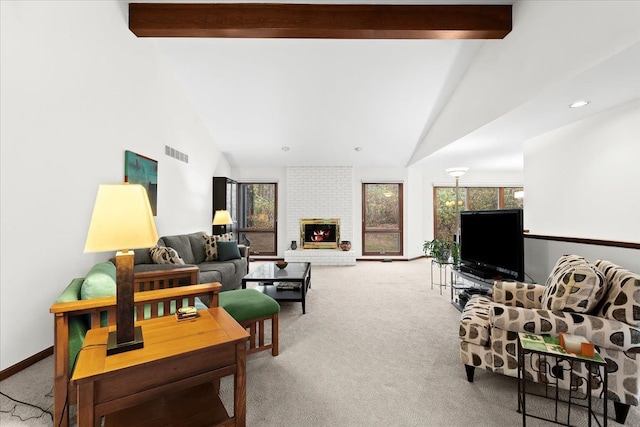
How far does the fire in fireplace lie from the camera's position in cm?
684

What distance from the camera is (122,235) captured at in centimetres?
122

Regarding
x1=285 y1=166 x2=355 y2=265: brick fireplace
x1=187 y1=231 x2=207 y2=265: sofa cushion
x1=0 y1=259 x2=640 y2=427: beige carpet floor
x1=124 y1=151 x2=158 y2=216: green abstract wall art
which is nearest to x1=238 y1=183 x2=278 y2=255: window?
x1=285 y1=166 x2=355 y2=265: brick fireplace

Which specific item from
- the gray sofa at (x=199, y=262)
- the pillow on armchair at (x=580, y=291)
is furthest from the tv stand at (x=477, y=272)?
the gray sofa at (x=199, y=262)

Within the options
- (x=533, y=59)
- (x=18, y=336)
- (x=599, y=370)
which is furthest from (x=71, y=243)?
(x=533, y=59)

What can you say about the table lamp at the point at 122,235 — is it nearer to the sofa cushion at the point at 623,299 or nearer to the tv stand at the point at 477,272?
the sofa cushion at the point at 623,299

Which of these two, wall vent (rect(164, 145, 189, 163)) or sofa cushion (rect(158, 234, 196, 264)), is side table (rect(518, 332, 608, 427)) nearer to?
sofa cushion (rect(158, 234, 196, 264))

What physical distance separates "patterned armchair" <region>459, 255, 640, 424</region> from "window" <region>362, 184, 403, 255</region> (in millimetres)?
5033

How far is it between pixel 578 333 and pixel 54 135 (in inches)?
158

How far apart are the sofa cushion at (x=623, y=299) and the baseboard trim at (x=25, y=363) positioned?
3979 mm

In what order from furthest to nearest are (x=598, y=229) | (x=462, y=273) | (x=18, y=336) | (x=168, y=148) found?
(x=168, y=148)
(x=462, y=273)
(x=598, y=229)
(x=18, y=336)

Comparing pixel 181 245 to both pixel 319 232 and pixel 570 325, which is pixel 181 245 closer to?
pixel 319 232

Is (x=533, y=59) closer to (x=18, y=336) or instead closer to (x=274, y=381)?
(x=274, y=381)

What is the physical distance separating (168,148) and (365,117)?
3236 mm

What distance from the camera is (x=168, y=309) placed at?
1.91 meters
